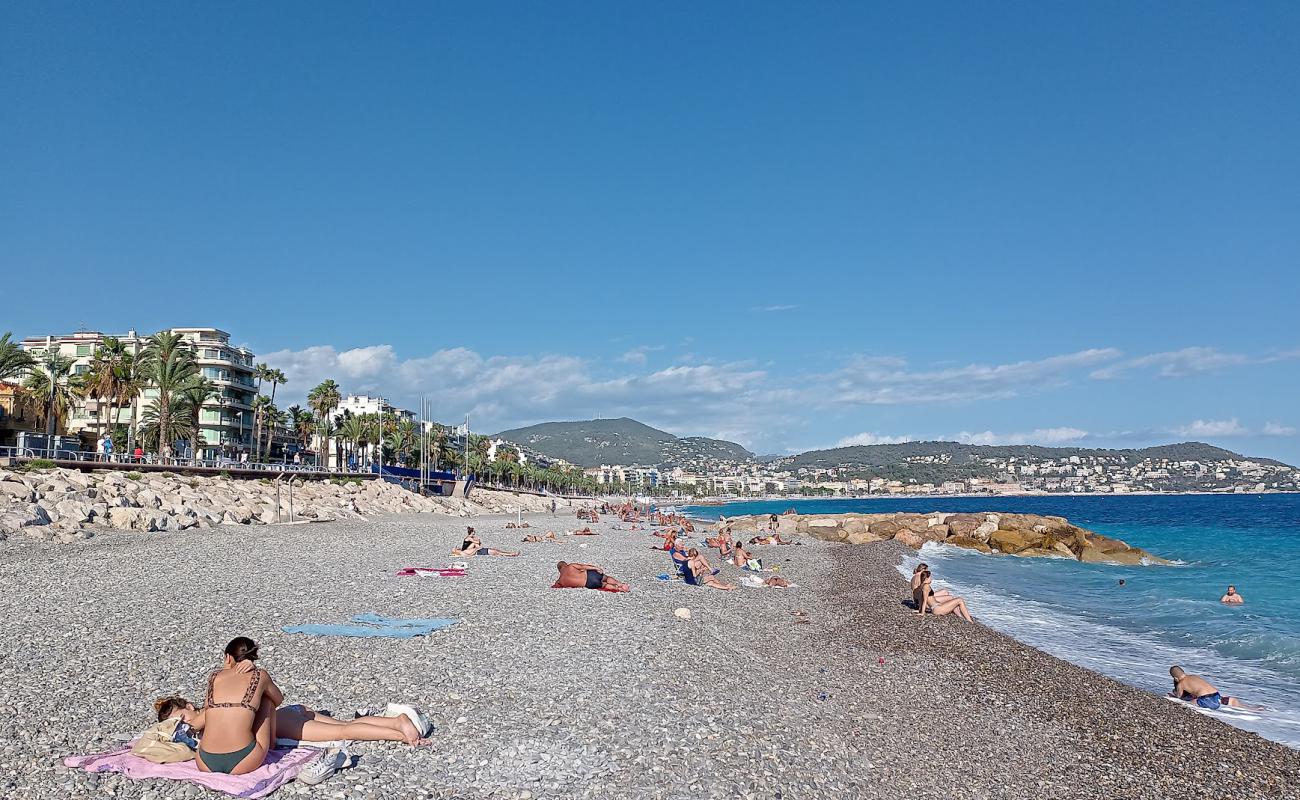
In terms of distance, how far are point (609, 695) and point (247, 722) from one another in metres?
3.74

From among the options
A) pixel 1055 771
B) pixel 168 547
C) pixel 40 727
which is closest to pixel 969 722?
pixel 1055 771

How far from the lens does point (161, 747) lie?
6070mm

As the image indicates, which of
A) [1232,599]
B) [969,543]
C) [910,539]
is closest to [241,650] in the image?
[1232,599]

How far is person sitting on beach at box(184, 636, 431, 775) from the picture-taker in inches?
233

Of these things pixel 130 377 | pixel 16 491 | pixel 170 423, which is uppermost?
pixel 130 377

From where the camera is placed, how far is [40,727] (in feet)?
21.6

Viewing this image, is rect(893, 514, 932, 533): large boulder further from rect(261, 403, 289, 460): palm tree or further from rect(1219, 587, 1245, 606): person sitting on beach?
rect(261, 403, 289, 460): palm tree

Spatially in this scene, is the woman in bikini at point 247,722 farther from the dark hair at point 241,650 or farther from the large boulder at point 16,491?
the large boulder at point 16,491

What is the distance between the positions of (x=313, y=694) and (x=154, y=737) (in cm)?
207

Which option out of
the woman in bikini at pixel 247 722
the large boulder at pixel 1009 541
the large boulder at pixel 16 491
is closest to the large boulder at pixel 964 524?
the large boulder at pixel 1009 541

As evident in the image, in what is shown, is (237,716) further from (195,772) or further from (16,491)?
(16,491)

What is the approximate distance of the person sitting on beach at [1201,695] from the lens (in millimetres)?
11070

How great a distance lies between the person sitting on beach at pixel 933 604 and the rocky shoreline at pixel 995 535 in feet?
81.4

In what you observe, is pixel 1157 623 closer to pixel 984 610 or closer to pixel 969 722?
pixel 984 610
